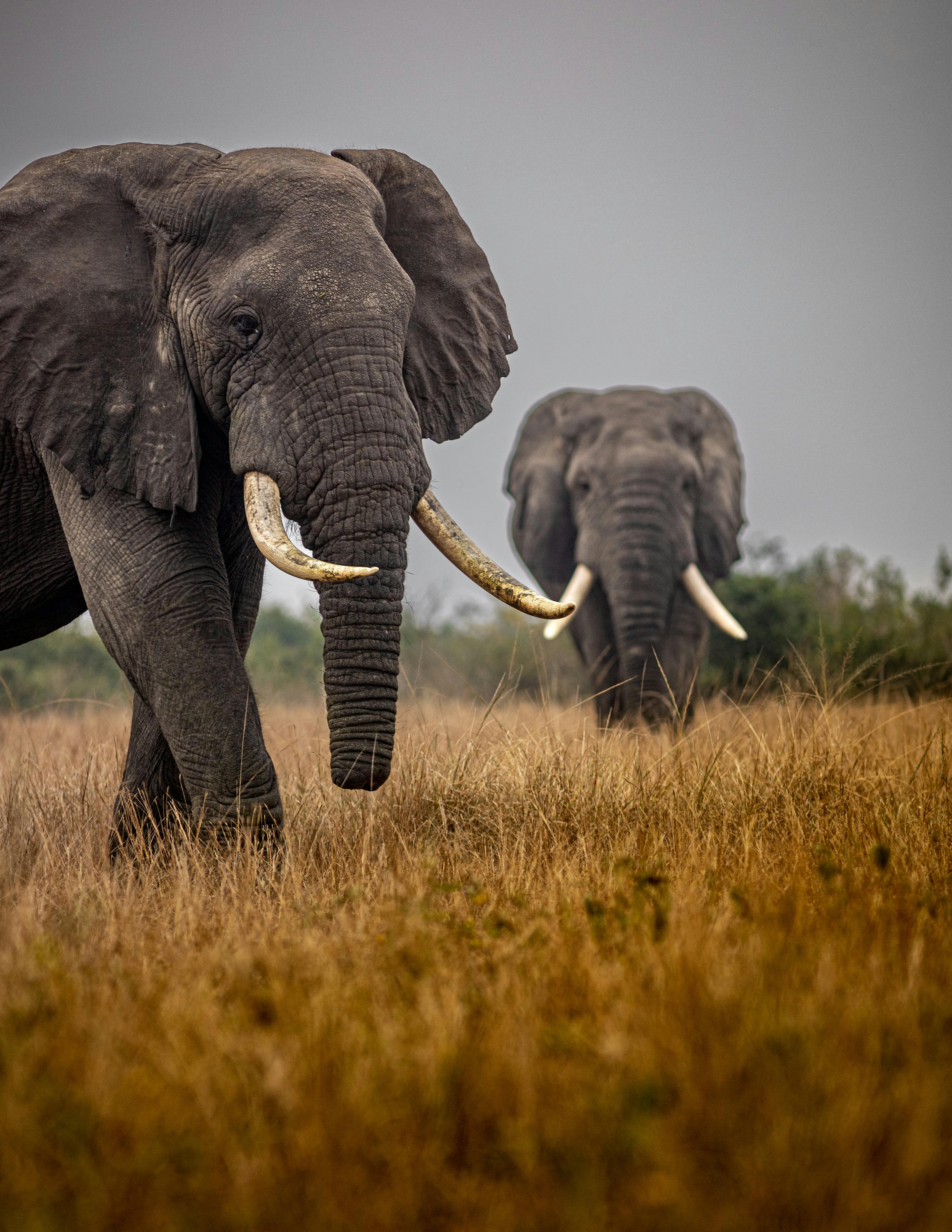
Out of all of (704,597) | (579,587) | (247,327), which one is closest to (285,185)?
(247,327)

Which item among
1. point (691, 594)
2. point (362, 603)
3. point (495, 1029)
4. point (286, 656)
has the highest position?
point (691, 594)

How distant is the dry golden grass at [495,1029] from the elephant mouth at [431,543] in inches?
35.0

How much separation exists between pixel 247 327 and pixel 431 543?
1112 millimetres

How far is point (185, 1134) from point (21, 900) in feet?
6.29

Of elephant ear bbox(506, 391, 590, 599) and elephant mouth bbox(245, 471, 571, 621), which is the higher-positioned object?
elephant ear bbox(506, 391, 590, 599)

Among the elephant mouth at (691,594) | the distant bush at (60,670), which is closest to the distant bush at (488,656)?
the elephant mouth at (691,594)

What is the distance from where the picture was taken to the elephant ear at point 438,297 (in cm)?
548

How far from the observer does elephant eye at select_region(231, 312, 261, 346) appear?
446 cm

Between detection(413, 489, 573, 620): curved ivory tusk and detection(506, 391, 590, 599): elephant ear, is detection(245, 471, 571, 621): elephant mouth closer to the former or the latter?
detection(413, 489, 573, 620): curved ivory tusk

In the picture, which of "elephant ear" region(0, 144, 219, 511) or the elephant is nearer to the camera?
the elephant

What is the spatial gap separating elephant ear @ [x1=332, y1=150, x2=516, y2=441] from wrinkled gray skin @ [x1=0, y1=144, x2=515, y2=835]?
625 mm

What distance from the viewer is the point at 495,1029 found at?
7.85 feet

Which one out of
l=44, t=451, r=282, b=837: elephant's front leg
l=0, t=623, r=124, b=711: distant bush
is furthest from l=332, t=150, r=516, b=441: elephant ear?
l=0, t=623, r=124, b=711: distant bush

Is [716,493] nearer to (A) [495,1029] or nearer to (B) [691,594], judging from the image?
(B) [691,594]
